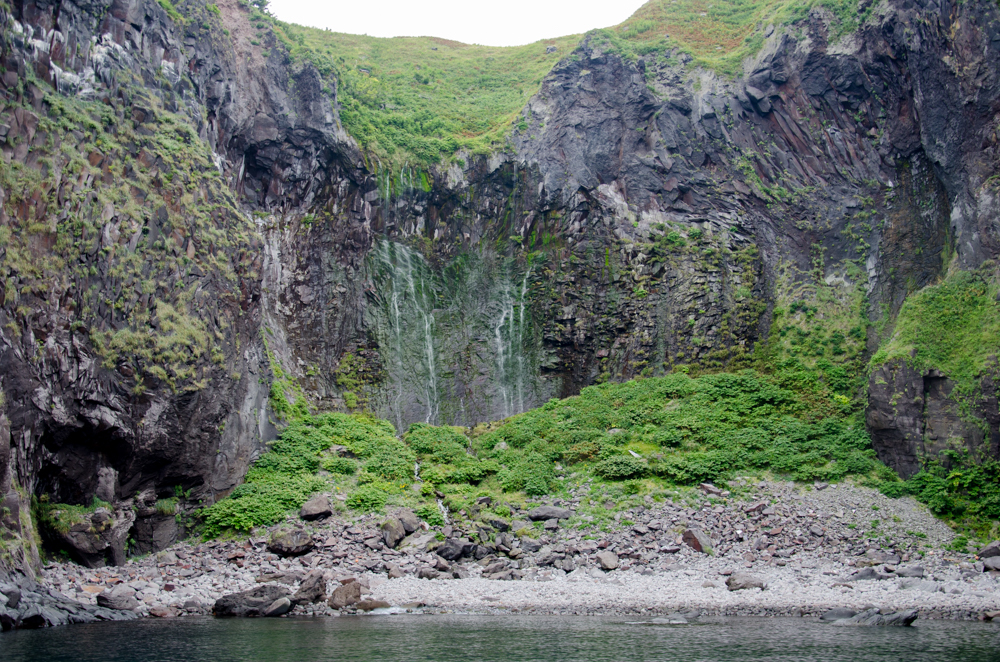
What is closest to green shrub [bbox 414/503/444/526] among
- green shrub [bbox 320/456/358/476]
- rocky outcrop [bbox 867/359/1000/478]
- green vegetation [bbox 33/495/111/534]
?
green shrub [bbox 320/456/358/476]

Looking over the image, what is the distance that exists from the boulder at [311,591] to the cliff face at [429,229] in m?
6.40

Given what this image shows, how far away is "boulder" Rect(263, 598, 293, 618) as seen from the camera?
53.2ft

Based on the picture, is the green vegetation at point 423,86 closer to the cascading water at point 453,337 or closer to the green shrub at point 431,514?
the cascading water at point 453,337

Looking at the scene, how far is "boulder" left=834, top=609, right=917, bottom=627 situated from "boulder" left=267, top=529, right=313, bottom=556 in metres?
14.5

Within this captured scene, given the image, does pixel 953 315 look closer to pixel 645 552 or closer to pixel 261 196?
pixel 645 552

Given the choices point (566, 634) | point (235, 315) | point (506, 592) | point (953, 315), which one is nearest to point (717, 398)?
point (953, 315)

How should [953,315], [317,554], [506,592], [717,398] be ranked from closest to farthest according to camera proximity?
[506,592]
[317,554]
[953,315]
[717,398]

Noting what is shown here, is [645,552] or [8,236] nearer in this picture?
[8,236]

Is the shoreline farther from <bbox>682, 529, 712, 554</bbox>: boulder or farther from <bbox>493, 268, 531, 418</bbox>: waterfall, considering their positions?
<bbox>493, 268, 531, 418</bbox>: waterfall

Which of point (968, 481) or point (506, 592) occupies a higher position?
point (968, 481)

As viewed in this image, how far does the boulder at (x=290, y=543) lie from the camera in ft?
66.4

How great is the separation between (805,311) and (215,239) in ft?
85.8

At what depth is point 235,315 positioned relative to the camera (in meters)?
25.6

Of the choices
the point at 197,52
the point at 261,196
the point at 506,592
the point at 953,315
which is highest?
the point at 197,52
